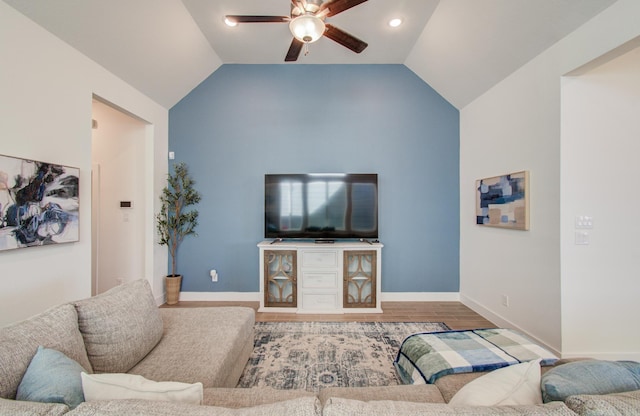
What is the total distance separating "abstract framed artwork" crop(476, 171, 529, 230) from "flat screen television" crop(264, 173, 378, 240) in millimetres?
1306

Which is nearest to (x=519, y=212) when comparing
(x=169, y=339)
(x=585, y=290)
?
(x=585, y=290)

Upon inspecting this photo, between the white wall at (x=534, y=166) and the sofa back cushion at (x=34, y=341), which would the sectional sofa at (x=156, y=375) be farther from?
the white wall at (x=534, y=166)

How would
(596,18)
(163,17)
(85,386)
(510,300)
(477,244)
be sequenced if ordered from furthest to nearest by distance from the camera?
(477,244) < (510,300) < (163,17) < (596,18) < (85,386)

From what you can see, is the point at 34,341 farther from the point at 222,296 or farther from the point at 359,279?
the point at 359,279

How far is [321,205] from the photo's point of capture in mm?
3537

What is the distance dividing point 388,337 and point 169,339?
2.04m

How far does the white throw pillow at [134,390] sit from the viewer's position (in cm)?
77

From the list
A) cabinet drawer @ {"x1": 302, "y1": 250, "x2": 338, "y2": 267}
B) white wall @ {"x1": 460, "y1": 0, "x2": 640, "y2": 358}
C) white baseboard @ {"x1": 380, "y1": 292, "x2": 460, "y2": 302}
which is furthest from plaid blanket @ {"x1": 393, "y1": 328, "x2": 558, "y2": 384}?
white baseboard @ {"x1": 380, "y1": 292, "x2": 460, "y2": 302}

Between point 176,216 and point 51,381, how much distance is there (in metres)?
2.99

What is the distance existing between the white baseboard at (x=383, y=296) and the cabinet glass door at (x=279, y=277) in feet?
1.36

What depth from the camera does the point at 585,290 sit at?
2156 mm

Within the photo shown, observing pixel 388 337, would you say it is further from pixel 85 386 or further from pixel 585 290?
pixel 85 386

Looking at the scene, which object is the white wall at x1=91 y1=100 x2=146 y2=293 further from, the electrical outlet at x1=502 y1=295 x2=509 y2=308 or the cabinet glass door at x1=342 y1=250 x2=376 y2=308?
the electrical outlet at x1=502 y1=295 x2=509 y2=308

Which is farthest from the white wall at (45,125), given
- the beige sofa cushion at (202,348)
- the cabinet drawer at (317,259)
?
the cabinet drawer at (317,259)
